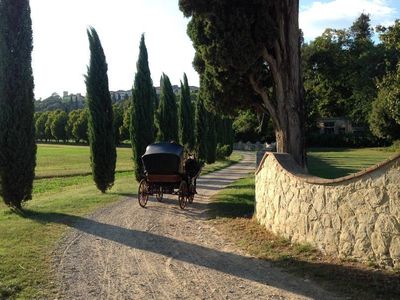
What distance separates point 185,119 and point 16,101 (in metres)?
19.3

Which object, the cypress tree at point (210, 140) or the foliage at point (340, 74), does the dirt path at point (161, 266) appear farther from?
the foliage at point (340, 74)

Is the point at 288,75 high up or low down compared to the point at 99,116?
up

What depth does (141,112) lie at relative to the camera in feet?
67.1

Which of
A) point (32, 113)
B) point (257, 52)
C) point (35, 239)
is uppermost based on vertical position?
point (257, 52)

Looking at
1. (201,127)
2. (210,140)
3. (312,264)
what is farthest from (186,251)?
(210,140)

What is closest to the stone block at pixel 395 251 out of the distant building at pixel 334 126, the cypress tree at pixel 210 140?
the cypress tree at pixel 210 140

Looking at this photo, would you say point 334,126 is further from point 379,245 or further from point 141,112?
point 379,245

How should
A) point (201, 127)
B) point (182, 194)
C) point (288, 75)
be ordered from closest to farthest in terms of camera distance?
1. point (288, 75)
2. point (182, 194)
3. point (201, 127)

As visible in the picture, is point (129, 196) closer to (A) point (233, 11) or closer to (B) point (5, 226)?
(B) point (5, 226)

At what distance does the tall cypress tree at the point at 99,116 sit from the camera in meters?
17.2

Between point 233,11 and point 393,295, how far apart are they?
24.6 feet

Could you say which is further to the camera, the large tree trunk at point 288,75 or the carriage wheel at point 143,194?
the carriage wheel at point 143,194

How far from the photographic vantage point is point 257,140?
232ft

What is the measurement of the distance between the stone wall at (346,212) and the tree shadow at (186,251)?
1.01 metres
